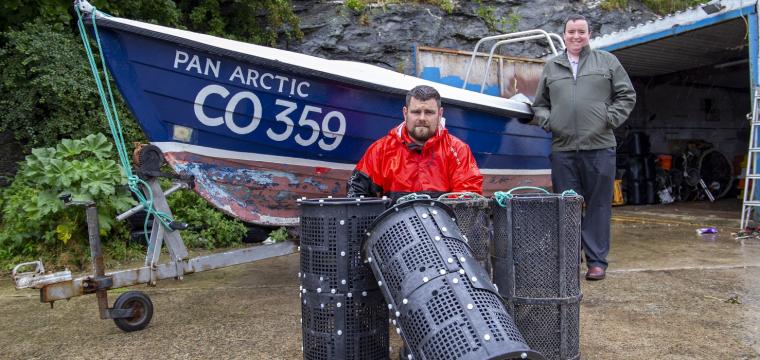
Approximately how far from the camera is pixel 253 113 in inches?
150

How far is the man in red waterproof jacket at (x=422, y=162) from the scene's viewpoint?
9.61 feet

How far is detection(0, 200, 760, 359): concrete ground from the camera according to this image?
2641mm

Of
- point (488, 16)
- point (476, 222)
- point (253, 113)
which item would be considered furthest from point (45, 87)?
point (488, 16)

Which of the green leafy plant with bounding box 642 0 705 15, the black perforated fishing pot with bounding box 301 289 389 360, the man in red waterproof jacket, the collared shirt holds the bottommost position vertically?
the black perforated fishing pot with bounding box 301 289 389 360

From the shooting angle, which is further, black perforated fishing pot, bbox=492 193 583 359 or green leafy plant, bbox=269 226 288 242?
green leafy plant, bbox=269 226 288 242

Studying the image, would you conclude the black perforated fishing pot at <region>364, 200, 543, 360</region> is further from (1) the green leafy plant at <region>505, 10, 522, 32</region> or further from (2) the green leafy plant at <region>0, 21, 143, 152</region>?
(1) the green leafy plant at <region>505, 10, 522, 32</region>

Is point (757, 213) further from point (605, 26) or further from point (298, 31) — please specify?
point (298, 31)

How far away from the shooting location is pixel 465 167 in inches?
119

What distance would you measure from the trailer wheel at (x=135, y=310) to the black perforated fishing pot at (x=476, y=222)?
1.77 meters

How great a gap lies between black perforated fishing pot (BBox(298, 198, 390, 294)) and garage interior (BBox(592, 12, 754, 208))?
753cm

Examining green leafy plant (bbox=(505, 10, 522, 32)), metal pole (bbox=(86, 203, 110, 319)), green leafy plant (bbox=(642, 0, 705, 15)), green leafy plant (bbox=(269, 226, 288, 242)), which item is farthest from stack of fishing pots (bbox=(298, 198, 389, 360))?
green leafy plant (bbox=(642, 0, 705, 15))

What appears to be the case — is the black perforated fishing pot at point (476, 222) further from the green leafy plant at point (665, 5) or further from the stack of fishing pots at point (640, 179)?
the green leafy plant at point (665, 5)

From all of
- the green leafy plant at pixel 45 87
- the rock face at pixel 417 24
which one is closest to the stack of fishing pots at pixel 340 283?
the green leafy plant at pixel 45 87

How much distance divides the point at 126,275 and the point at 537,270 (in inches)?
83.2
